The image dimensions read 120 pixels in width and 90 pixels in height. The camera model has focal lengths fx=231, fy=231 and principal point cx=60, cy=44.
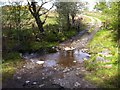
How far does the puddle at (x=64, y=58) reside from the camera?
15805mm

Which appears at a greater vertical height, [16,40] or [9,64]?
[16,40]

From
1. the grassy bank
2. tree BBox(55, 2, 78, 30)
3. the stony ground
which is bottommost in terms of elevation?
the stony ground

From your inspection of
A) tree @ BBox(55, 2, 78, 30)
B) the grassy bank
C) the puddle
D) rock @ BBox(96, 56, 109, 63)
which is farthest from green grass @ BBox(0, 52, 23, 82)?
tree @ BBox(55, 2, 78, 30)

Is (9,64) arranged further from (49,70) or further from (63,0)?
(63,0)

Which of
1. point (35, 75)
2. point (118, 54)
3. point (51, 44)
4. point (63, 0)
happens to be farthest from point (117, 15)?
point (63, 0)

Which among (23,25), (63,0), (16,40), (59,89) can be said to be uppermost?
(63,0)

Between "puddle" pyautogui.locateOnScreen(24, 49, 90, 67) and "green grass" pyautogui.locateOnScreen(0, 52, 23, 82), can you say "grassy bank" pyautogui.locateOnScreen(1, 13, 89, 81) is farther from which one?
"puddle" pyautogui.locateOnScreen(24, 49, 90, 67)

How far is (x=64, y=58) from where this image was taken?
676 inches

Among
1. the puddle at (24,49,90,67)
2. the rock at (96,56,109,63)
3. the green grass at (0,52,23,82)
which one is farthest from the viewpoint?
the puddle at (24,49,90,67)

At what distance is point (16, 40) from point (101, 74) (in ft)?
31.2

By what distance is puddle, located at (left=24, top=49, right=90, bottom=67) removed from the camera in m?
15.8

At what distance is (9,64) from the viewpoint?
15.2 metres

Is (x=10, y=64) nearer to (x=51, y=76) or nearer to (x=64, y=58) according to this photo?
(x=51, y=76)

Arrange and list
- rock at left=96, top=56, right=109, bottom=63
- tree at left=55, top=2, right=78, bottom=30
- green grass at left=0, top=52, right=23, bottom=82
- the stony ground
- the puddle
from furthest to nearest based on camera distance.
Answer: tree at left=55, top=2, right=78, bottom=30, the puddle, rock at left=96, top=56, right=109, bottom=63, green grass at left=0, top=52, right=23, bottom=82, the stony ground
